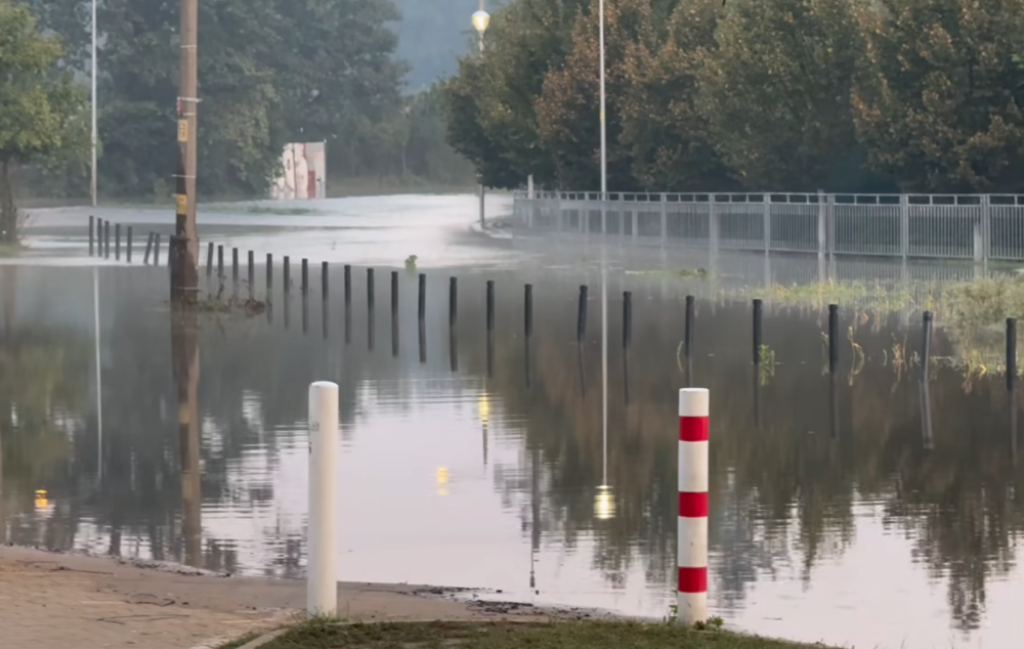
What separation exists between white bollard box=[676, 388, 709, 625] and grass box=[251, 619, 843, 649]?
148 mm

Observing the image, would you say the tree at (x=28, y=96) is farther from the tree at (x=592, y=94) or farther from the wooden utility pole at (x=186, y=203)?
the wooden utility pole at (x=186, y=203)

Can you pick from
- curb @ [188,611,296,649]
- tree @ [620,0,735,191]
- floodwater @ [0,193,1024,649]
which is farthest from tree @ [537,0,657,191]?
curb @ [188,611,296,649]

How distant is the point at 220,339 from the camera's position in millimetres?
26719

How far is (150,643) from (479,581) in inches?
105

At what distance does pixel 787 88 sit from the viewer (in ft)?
183

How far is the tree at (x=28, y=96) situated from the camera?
54219 millimetres

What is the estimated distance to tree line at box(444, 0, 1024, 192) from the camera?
1898 inches

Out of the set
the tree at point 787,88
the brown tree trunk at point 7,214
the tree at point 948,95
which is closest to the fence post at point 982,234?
the tree at point 948,95

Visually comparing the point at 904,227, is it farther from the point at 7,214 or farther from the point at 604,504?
the point at 604,504

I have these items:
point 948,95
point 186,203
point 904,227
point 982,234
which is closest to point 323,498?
point 186,203

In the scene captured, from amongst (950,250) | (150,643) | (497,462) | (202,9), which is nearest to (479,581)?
(150,643)

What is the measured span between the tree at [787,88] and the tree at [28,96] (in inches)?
732

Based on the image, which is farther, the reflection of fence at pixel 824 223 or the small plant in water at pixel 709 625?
the reflection of fence at pixel 824 223

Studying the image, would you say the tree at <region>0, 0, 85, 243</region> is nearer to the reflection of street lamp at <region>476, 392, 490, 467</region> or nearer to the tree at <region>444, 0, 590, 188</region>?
the tree at <region>444, 0, 590, 188</region>
